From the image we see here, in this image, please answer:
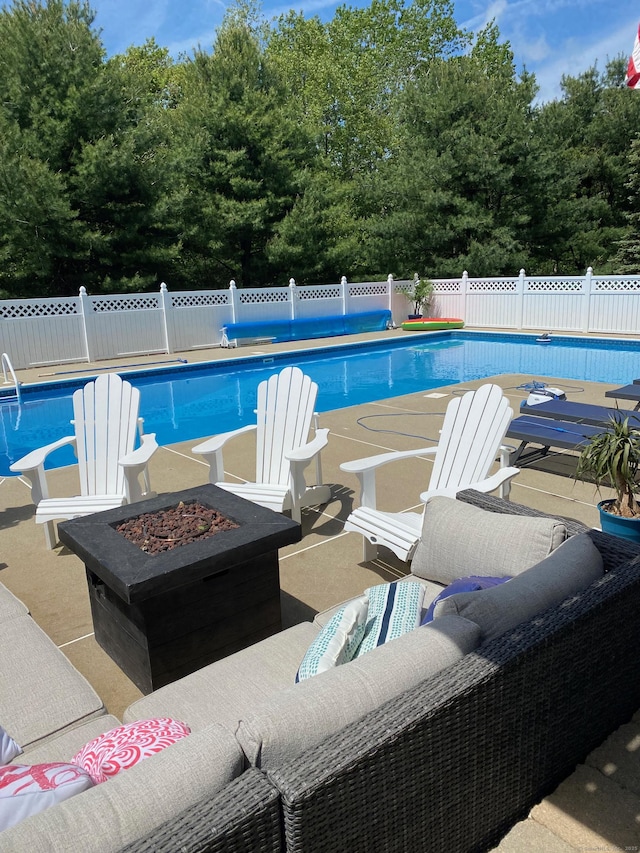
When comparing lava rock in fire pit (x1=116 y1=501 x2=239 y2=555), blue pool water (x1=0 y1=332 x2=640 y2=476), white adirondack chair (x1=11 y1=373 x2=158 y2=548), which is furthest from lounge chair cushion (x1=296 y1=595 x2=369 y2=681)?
blue pool water (x1=0 y1=332 x2=640 y2=476)

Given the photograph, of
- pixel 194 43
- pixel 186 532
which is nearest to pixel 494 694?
pixel 186 532

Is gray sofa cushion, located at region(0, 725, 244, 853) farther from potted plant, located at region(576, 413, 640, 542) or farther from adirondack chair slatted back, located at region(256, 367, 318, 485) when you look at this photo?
adirondack chair slatted back, located at region(256, 367, 318, 485)

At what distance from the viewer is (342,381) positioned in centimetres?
1132

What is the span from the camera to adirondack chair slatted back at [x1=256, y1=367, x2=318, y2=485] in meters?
4.15

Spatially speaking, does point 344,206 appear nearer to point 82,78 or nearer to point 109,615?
point 82,78

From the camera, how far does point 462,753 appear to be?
55.9 inches

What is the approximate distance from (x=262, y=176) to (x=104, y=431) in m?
16.0

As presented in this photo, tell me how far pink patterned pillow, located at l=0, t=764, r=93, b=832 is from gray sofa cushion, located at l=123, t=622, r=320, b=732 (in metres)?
0.64

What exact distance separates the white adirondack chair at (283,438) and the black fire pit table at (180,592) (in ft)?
3.67

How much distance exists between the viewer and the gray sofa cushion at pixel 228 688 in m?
1.78

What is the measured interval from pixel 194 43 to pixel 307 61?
8789 millimetres

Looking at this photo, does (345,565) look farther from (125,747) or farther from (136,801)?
(136,801)

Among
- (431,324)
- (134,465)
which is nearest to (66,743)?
(134,465)

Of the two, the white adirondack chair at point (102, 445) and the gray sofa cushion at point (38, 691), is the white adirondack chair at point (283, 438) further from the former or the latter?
the gray sofa cushion at point (38, 691)
